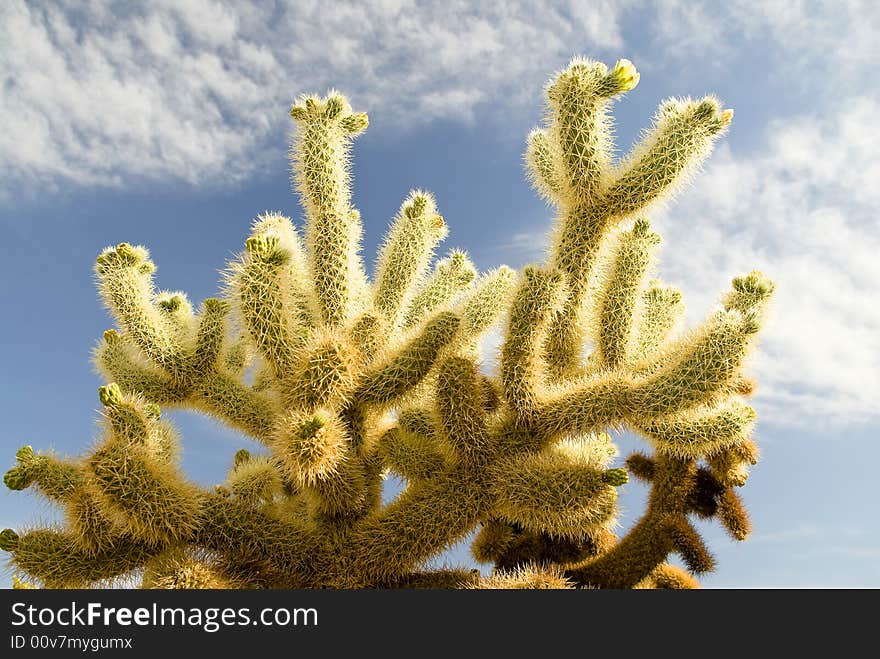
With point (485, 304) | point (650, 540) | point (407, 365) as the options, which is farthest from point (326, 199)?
point (650, 540)

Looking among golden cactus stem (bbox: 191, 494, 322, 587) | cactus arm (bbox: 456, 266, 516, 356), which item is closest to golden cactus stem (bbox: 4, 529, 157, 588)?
golden cactus stem (bbox: 191, 494, 322, 587)

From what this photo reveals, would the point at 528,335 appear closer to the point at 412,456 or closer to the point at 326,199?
the point at 412,456

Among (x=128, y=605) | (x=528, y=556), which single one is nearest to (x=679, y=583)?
(x=528, y=556)

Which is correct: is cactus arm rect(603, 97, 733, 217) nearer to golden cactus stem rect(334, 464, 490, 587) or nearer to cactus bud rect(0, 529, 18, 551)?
golden cactus stem rect(334, 464, 490, 587)

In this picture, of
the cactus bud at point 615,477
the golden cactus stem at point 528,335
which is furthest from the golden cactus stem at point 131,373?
the cactus bud at point 615,477

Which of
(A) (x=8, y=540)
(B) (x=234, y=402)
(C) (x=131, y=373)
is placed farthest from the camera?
(C) (x=131, y=373)

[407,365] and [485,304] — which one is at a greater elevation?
[485,304]

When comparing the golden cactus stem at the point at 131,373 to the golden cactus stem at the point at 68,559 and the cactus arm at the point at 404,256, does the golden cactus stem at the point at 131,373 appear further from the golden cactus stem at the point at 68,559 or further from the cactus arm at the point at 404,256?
the cactus arm at the point at 404,256

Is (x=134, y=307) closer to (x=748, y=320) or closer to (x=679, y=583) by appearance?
(x=748, y=320)
